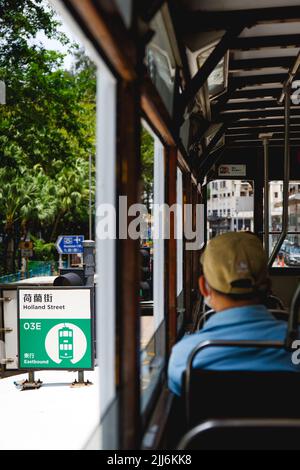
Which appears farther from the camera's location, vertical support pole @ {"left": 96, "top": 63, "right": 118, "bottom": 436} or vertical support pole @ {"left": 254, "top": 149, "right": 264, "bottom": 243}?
→ vertical support pole @ {"left": 254, "top": 149, "right": 264, "bottom": 243}

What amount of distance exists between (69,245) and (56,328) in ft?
33.8

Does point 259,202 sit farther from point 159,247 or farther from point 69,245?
point 69,245

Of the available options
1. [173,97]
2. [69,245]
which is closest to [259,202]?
[173,97]

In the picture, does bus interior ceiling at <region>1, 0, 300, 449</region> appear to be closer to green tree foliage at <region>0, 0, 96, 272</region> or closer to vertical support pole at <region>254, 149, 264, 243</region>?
vertical support pole at <region>254, 149, 264, 243</region>

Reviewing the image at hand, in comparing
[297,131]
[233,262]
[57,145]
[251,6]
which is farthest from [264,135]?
[57,145]

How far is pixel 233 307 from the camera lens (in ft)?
8.30

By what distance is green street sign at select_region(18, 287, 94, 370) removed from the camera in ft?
27.8

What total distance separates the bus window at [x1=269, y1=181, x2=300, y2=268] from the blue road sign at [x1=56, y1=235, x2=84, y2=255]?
31.7 ft

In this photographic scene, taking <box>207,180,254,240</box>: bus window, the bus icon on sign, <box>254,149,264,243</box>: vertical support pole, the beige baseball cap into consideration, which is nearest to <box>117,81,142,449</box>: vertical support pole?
the beige baseball cap

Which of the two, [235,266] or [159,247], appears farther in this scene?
[159,247]

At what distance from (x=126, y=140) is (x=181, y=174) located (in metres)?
3.86

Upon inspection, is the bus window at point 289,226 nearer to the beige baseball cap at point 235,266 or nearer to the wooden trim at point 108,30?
the beige baseball cap at point 235,266
